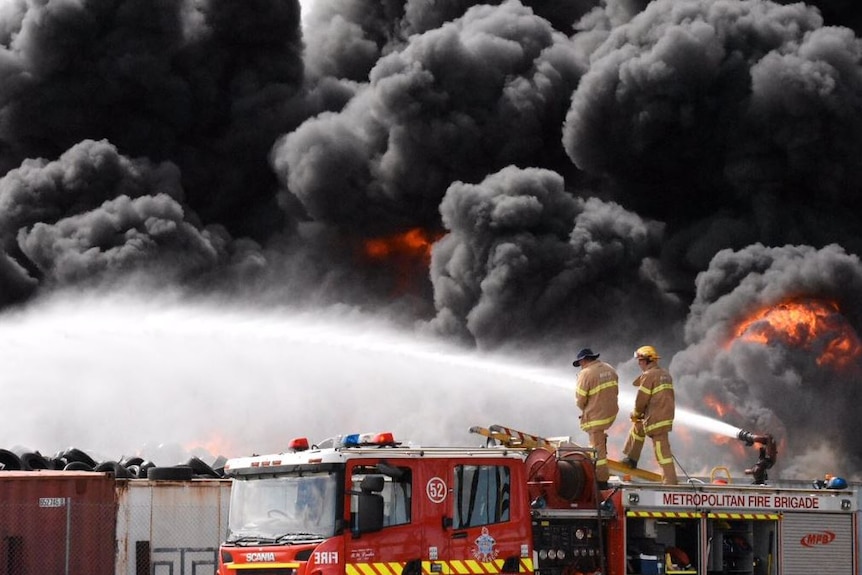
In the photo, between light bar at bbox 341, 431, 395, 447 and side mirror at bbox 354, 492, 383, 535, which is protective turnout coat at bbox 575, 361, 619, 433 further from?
side mirror at bbox 354, 492, 383, 535

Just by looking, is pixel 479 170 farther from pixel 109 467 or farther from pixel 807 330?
pixel 109 467

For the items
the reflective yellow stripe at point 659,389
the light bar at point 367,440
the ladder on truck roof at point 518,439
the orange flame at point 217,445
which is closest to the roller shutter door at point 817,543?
the reflective yellow stripe at point 659,389

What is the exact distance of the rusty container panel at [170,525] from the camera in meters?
16.5

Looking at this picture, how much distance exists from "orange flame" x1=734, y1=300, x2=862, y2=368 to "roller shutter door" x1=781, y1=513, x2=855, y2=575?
22.1 meters

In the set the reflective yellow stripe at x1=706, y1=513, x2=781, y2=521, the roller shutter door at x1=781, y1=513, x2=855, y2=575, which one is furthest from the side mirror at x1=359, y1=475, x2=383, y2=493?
the roller shutter door at x1=781, y1=513, x2=855, y2=575

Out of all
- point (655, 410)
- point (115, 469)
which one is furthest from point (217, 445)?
point (655, 410)

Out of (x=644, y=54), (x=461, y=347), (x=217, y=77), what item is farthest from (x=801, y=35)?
(x=217, y=77)

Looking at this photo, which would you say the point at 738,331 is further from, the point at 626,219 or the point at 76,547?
the point at 76,547

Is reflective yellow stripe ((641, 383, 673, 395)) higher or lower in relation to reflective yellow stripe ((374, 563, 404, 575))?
higher

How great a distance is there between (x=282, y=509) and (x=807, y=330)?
1063 inches

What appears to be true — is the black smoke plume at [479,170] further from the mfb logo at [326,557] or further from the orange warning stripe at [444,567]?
the mfb logo at [326,557]

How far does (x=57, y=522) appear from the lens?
15812 mm

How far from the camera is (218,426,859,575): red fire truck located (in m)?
10.8

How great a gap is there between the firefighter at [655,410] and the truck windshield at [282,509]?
3947 millimetres
